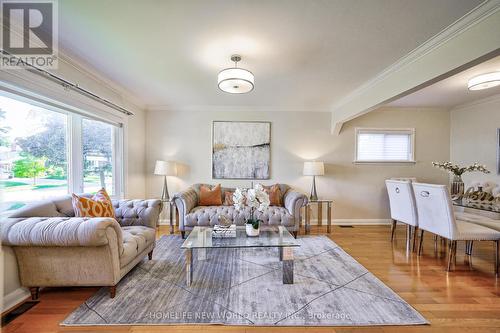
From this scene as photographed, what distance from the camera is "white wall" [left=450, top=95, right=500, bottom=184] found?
3674mm

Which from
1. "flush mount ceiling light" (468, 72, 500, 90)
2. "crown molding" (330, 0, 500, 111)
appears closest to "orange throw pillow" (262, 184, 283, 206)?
"crown molding" (330, 0, 500, 111)

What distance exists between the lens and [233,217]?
3.39m

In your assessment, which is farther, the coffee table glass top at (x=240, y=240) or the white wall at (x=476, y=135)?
the white wall at (x=476, y=135)

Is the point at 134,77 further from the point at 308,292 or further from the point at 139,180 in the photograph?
the point at 308,292

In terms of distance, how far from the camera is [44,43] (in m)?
2.01

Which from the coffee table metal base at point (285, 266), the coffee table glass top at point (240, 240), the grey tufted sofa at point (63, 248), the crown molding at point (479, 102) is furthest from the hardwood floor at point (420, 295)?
the crown molding at point (479, 102)

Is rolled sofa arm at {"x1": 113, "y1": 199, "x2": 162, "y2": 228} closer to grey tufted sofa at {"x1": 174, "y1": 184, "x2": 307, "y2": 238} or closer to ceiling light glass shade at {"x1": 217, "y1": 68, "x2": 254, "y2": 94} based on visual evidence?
grey tufted sofa at {"x1": 174, "y1": 184, "x2": 307, "y2": 238}

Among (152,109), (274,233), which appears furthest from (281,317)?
(152,109)

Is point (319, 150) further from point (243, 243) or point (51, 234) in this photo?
point (51, 234)

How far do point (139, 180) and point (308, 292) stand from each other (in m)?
3.60

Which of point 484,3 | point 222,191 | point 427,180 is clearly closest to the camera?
point 484,3

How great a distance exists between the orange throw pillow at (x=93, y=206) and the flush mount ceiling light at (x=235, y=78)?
186 centimetres

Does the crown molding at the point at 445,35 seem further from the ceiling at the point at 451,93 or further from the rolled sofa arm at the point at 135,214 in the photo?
the rolled sofa arm at the point at 135,214

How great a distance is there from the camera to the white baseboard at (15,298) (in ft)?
5.61
